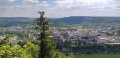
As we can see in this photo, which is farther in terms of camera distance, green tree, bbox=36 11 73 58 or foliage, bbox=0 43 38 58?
green tree, bbox=36 11 73 58

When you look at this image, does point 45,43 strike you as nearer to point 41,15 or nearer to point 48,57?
point 48,57

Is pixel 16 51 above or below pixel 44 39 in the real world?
below

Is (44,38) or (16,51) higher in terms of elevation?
(44,38)

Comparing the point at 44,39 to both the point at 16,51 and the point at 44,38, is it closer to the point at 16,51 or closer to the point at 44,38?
the point at 44,38

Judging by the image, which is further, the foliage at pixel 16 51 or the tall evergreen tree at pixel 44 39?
the tall evergreen tree at pixel 44 39

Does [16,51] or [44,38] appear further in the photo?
[44,38]

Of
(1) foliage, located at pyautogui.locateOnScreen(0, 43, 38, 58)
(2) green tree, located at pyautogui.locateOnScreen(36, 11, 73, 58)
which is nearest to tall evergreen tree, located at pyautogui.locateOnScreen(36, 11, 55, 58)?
(2) green tree, located at pyautogui.locateOnScreen(36, 11, 73, 58)

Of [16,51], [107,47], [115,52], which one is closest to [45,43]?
[16,51]

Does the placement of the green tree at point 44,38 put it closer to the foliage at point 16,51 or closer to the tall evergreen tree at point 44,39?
the tall evergreen tree at point 44,39

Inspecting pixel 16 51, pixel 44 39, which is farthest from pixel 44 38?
pixel 16 51

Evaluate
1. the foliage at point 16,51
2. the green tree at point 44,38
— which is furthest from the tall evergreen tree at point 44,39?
the foliage at point 16,51

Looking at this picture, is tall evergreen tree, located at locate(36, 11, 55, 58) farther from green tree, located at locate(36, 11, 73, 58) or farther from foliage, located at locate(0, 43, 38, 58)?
foliage, located at locate(0, 43, 38, 58)

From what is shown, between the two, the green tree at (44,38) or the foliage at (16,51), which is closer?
the foliage at (16,51)
